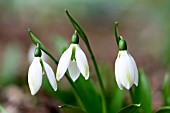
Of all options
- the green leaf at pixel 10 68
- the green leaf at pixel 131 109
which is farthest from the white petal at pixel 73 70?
the green leaf at pixel 10 68

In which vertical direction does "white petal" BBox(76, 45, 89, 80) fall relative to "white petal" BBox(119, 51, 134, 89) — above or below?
above

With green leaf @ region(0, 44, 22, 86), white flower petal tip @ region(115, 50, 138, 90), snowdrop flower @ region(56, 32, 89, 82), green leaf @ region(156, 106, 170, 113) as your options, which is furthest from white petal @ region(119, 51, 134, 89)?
green leaf @ region(0, 44, 22, 86)

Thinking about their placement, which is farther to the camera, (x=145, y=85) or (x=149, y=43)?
(x=149, y=43)

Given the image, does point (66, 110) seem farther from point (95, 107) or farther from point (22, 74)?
point (22, 74)

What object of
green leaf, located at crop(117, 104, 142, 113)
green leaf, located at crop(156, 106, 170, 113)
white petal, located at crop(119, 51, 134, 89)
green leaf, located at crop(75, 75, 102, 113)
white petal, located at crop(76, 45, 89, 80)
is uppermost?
white petal, located at crop(76, 45, 89, 80)

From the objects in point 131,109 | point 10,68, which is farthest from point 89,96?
point 10,68

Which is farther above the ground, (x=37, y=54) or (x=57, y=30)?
→ (x=57, y=30)

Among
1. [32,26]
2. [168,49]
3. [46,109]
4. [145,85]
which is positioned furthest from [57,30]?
[145,85]

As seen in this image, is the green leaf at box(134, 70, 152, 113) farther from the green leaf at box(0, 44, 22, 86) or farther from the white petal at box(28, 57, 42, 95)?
the green leaf at box(0, 44, 22, 86)

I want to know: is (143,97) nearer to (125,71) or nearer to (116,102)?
(116,102)
